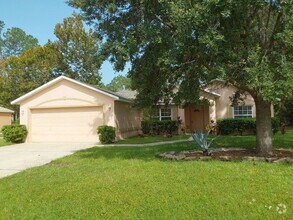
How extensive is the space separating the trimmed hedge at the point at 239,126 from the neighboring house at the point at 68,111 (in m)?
6.71

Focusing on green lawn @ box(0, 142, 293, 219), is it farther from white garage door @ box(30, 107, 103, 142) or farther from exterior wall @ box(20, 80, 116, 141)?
white garage door @ box(30, 107, 103, 142)

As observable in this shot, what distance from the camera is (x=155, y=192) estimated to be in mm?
6633

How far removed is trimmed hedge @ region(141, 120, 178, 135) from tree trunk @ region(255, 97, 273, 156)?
41.2 feet

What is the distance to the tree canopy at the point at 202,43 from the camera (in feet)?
25.8

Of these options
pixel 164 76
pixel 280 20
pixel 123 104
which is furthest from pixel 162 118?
pixel 280 20

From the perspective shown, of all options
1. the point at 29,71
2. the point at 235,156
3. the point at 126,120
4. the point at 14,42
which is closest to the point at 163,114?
the point at 126,120

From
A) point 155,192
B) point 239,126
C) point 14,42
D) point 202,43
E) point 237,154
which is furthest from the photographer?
point 14,42

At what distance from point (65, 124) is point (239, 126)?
11484mm

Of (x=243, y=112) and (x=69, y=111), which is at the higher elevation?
(x=69, y=111)

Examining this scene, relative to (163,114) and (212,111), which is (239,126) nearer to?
(212,111)

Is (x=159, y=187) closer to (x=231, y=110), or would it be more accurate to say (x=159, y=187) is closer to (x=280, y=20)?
(x=280, y=20)

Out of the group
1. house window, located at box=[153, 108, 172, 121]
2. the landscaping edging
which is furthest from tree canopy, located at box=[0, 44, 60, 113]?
the landscaping edging

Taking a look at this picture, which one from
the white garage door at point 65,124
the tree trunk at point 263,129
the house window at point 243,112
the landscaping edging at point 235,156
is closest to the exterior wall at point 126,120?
the white garage door at point 65,124

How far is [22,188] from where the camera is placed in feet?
24.5
